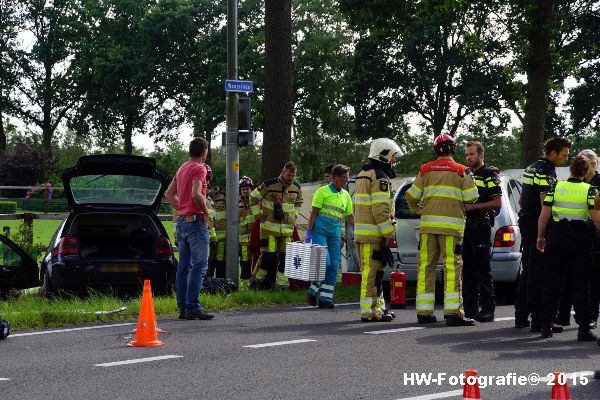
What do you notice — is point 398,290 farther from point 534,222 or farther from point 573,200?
point 573,200

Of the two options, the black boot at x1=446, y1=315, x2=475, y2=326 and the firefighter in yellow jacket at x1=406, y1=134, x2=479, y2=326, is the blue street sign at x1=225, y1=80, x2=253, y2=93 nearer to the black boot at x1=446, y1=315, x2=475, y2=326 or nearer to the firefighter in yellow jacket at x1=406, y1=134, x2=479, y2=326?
the firefighter in yellow jacket at x1=406, y1=134, x2=479, y2=326

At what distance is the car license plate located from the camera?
1404cm

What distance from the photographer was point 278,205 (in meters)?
15.8

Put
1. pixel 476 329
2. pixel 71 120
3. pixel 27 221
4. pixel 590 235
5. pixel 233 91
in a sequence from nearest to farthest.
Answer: pixel 590 235
pixel 476 329
pixel 233 91
pixel 27 221
pixel 71 120

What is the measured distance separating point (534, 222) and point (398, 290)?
110 inches

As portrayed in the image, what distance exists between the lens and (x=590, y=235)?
419 inches

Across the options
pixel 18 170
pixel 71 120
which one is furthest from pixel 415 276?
pixel 71 120

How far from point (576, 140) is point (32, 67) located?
40.9m

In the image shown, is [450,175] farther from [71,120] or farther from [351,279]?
[71,120]

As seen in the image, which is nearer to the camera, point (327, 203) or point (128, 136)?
point (327, 203)

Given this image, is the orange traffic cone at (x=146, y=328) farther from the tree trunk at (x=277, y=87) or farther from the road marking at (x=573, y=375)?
the tree trunk at (x=277, y=87)

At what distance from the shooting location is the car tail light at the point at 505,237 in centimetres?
1411

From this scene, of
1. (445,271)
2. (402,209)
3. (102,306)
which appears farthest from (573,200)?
(102,306)

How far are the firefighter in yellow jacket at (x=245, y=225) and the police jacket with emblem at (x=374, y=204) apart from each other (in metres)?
5.23
